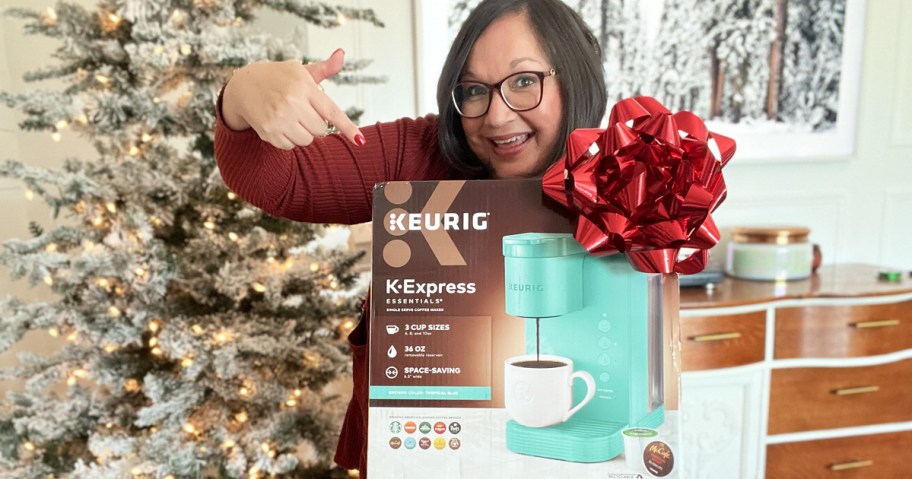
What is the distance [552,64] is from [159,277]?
2.90 ft

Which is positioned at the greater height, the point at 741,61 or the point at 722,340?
the point at 741,61

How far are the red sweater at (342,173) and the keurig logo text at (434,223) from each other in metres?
0.13

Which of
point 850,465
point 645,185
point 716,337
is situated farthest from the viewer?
point 850,465

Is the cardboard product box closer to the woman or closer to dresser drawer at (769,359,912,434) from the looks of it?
the woman

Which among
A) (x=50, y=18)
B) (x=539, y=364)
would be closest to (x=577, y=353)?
(x=539, y=364)

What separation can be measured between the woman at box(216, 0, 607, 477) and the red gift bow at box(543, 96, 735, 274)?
19cm

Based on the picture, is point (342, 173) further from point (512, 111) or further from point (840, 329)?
point (840, 329)

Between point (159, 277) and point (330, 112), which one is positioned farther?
point (159, 277)

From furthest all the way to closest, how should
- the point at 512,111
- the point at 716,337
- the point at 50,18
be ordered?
the point at 716,337 → the point at 50,18 → the point at 512,111

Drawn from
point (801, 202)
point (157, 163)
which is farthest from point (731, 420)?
point (157, 163)

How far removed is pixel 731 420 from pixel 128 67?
5.67ft

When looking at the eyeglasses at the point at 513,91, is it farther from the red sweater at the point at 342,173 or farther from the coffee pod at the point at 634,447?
the coffee pod at the point at 634,447

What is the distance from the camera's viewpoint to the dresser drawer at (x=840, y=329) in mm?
1666

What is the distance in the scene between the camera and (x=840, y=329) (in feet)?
5.52
